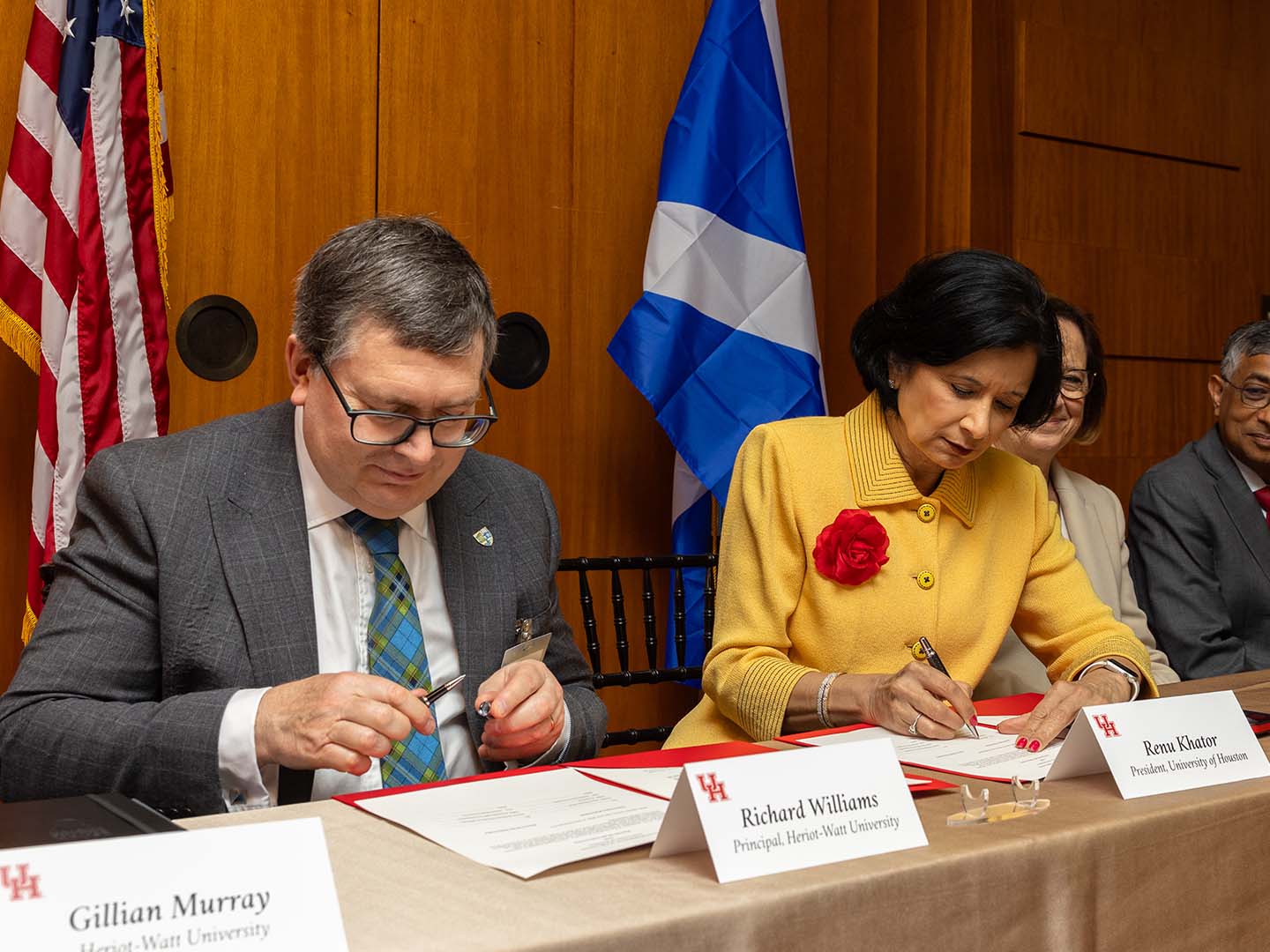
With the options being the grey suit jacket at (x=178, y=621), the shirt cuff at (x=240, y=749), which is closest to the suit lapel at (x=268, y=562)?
the grey suit jacket at (x=178, y=621)

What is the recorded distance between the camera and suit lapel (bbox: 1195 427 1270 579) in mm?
3004

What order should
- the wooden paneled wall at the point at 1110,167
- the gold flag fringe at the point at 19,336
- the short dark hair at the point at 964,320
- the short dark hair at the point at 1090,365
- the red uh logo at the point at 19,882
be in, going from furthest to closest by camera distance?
the wooden paneled wall at the point at 1110,167, the short dark hair at the point at 1090,365, the gold flag fringe at the point at 19,336, the short dark hair at the point at 964,320, the red uh logo at the point at 19,882

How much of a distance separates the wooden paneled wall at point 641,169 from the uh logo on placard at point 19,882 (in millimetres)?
2216

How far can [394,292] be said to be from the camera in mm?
1509

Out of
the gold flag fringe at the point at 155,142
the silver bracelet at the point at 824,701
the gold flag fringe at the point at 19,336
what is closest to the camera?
the silver bracelet at the point at 824,701

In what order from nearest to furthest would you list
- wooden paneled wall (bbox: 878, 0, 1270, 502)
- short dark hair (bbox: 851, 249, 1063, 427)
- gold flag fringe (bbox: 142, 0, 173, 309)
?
short dark hair (bbox: 851, 249, 1063, 427)
gold flag fringe (bbox: 142, 0, 173, 309)
wooden paneled wall (bbox: 878, 0, 1270, 502)

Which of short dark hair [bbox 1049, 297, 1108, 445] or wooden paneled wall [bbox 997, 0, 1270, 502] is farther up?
wooden paneled wall [bbox 997, 0, 1270, 502]

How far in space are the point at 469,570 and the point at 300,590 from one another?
0.25 meters

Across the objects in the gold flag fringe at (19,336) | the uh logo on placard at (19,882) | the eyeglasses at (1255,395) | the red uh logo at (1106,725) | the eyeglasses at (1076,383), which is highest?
the gold flag fringe at (19,336)

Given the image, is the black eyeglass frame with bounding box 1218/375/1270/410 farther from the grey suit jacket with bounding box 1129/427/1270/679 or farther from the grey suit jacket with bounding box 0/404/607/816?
the grey suit jacket with bounding box 0/404/607/816

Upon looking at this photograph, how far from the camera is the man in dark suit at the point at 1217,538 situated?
290 centimetres

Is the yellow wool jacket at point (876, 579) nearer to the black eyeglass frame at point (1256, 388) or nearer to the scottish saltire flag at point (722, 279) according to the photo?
the scottish saltire flag at point (722, 279)

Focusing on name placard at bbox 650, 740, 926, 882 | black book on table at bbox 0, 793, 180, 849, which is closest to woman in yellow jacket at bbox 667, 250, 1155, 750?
name placard at bbox 650, 740, 926, 882

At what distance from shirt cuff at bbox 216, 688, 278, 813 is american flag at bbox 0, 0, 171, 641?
131 cm
